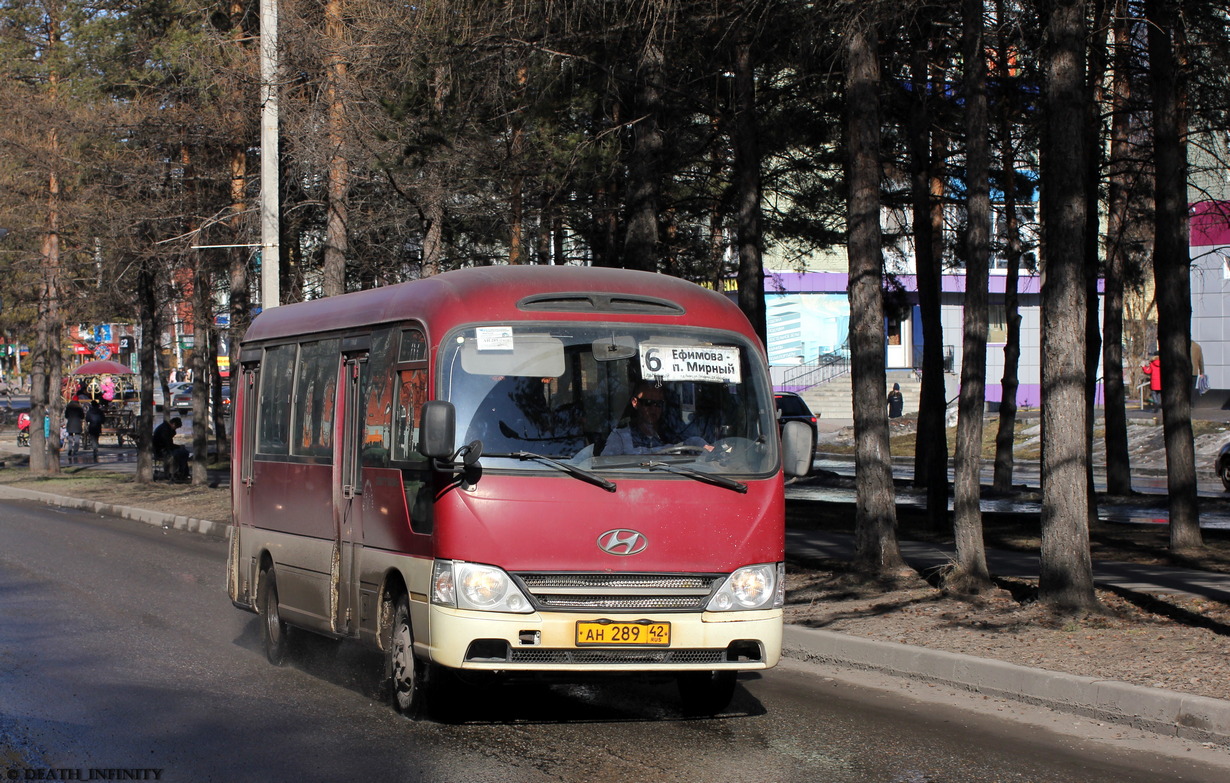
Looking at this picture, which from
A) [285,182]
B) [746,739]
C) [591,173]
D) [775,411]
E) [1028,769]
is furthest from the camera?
[285,182]

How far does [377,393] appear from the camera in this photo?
8828 mm

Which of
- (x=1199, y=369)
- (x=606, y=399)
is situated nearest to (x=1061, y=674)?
(x=606, y=399)

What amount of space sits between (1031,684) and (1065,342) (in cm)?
348

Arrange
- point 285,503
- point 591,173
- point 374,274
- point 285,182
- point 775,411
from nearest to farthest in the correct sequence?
point 775,411 < point 285,503 < point 591,173 < point 285,182 < point 374,274

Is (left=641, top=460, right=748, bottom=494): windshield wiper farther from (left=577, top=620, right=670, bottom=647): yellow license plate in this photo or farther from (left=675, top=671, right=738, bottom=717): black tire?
(left=675, top=671, right=738, bottom=717): black tire

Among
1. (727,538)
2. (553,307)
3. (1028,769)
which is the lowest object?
(1028,769)

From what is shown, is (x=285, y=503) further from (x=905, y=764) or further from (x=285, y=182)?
(x=285, y=182)

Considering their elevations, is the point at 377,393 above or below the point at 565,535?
above

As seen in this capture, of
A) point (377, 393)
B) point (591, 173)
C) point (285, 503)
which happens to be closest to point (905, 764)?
point (377, 393)

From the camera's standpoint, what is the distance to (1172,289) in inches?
626

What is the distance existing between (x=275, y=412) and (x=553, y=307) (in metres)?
3.54

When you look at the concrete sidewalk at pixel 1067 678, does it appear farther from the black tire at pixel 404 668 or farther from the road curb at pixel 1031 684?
the black tire at pixel 404 668

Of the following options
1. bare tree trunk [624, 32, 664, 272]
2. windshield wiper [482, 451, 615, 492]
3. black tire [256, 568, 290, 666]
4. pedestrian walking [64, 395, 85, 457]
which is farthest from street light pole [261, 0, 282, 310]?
pedestrian walking [64, 395, 85, 457]

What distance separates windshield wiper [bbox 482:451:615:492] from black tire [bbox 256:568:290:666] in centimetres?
366
